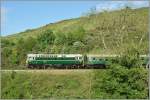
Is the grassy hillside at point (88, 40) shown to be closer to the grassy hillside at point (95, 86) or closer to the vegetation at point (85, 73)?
the vegetation at point (85, 73)

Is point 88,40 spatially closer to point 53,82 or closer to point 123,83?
point 53,82

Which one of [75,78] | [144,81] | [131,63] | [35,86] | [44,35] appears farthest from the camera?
[44,35]

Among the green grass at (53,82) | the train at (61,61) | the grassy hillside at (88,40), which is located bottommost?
the green grass at (53,82)

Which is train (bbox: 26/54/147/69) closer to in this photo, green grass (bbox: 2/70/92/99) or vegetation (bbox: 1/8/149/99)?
vegetation (bbox: 1/8/149/99)

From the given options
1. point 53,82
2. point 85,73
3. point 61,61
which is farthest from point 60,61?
point 53,82

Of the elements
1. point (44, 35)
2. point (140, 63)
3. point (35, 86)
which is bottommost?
point (35, 86)

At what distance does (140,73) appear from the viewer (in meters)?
15.2

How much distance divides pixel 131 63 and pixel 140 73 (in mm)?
926

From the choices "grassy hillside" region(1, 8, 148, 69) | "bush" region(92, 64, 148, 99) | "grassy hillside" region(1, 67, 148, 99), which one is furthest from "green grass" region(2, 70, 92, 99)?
"grassy hillside" region(1, 8, 148, 69)

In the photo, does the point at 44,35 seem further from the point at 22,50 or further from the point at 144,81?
A: the point at 144,81

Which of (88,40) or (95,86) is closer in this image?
(95,86)

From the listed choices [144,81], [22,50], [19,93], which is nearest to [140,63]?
[144,81]

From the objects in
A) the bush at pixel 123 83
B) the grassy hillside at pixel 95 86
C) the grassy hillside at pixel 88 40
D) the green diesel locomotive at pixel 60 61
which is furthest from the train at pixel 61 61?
the bush at pixel 123 83

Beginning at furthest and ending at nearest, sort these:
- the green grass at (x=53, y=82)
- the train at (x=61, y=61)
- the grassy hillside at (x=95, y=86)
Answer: the train at (x=61, y=61)
the green grass at (x=53, y=82)
the grassy hillside at (x=95, y=86)
